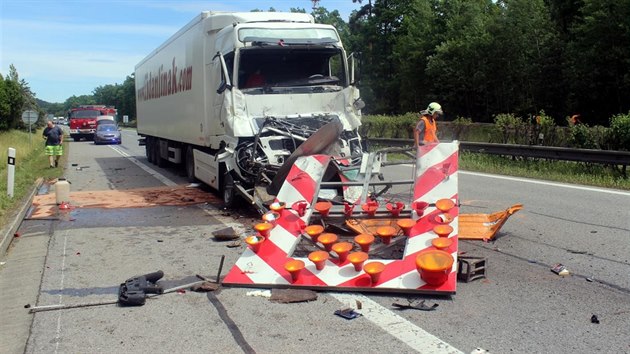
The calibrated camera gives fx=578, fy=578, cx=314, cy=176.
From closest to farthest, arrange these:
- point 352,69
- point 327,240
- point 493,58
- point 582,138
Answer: point 327,240
point 352,69
point 582,138
point 493,58

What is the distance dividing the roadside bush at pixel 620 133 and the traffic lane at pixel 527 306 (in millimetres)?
8664

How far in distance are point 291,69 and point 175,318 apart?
22.7ft

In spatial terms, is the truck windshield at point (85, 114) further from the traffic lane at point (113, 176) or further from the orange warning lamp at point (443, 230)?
the orange warning lamp at point (443, 230)

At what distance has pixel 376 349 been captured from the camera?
4.20m

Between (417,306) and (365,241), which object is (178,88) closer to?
(365,241)

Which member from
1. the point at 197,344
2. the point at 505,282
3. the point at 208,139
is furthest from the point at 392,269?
the point at 208,139

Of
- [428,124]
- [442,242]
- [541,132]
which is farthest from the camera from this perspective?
[541,132]

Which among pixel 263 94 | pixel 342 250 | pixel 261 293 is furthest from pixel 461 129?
pixel 261 293

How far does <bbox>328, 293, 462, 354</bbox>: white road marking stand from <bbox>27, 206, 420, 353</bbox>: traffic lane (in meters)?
0.09

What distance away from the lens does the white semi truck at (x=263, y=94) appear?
30.9 ft

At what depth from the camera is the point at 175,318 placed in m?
4.93

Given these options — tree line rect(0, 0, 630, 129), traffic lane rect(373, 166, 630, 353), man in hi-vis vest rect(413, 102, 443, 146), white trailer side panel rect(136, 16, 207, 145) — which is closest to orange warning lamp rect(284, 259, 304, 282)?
traffic lane rect(373, 166, 630, 353)

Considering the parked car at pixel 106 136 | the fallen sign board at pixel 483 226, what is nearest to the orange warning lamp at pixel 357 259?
the fallen sign board at pixel 483 226

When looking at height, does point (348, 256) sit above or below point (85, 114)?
below
